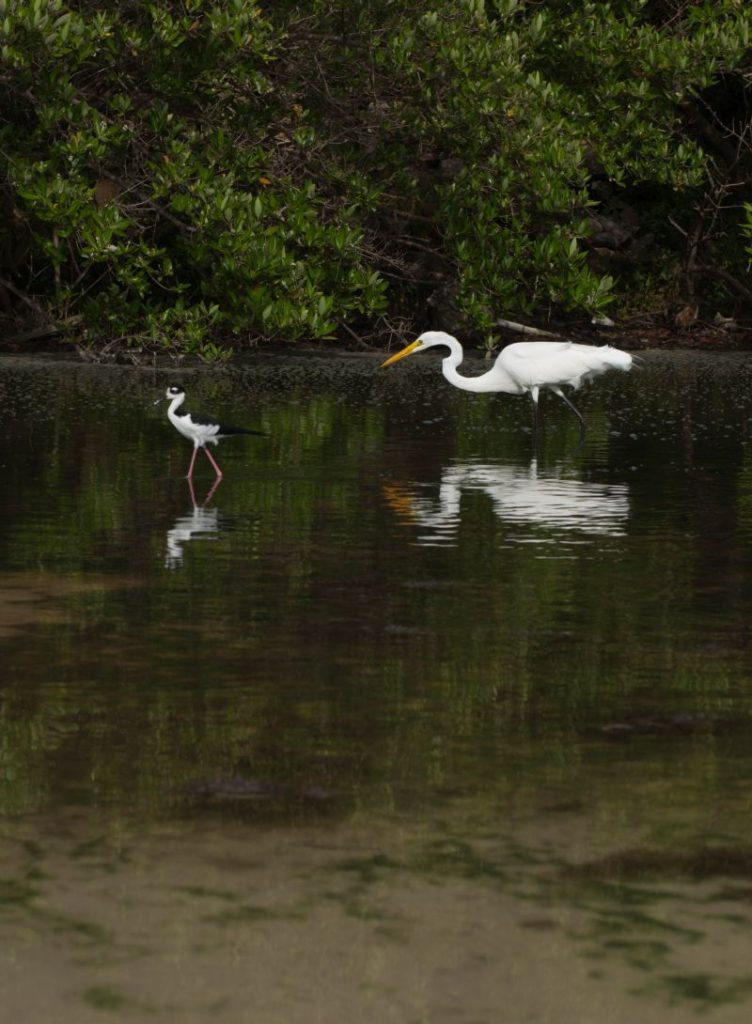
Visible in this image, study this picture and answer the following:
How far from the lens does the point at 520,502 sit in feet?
40.4

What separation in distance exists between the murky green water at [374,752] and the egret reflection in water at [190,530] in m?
0.04

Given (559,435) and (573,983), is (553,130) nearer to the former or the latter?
(559,435)

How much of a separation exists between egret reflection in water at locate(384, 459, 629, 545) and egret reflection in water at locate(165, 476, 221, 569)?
3.58ft

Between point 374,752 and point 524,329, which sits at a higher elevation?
point 524,329

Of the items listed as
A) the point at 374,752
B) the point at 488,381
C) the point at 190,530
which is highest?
the point at 488,381

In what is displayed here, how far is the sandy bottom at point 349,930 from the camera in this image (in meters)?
4.31

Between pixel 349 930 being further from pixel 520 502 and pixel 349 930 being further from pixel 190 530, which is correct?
pixel 520 502

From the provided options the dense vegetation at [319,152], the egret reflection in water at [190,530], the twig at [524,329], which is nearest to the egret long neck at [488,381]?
the dense vegetation at [319,152]

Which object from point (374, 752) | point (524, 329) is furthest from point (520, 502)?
point (524, 329)

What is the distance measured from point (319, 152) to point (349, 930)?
705 inches

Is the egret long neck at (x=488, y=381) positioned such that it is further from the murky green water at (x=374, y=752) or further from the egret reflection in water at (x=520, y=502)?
the murky green water at (x=374, y=752)

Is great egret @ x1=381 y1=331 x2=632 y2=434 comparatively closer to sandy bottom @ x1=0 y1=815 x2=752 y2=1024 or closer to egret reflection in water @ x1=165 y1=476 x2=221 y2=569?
egret reflection in water @ x1=165 y1=476 x2=221 y2=569

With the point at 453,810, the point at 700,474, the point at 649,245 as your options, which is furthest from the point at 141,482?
the point at 649,245

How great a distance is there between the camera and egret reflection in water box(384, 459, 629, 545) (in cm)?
1124
